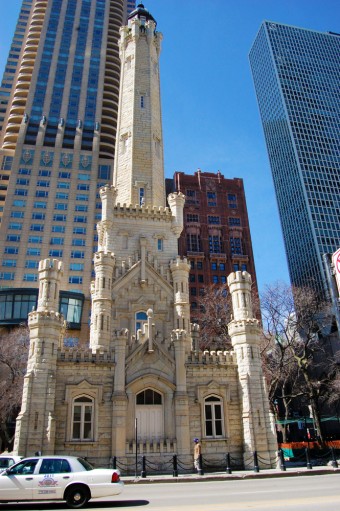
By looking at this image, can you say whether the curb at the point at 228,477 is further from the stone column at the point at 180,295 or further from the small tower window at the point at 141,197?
the small tower window at the point at 141,197

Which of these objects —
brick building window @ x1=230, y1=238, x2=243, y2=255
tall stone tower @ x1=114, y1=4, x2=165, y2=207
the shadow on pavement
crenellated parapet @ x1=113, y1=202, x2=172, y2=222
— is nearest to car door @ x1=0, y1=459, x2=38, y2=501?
the shadow on pavement

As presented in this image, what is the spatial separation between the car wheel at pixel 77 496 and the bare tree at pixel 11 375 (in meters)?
26.7

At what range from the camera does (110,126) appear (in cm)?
10400

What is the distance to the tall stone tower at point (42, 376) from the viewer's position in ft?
70.7

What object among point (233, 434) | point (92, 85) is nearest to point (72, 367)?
point (233, 434)

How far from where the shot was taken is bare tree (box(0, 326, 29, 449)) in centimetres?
3666

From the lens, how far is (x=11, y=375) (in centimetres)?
3931

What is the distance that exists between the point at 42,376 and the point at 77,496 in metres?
11.9

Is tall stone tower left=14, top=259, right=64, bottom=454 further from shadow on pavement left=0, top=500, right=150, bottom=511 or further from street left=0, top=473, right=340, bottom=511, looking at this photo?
shadow on pavement left=0, top=500, right=150, bottom=511

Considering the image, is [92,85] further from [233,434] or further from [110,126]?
[233,434]

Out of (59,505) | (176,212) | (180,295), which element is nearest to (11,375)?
(180,295)

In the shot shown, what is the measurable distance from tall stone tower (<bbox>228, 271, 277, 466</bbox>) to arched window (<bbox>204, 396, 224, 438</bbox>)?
1321mm

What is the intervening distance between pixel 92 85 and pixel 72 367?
98234 mm

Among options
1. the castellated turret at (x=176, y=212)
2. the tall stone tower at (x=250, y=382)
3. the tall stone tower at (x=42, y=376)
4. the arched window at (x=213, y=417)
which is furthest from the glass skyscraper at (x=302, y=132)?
the tall stone tower at (x=42, y=376)
